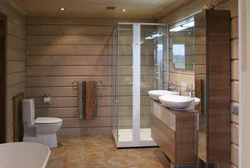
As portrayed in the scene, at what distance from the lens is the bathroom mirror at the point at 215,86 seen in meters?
2.62

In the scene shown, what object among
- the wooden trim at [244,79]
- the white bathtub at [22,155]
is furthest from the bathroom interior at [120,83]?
the wooden trim at [244,79]

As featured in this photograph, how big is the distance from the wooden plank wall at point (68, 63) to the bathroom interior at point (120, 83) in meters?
0.02

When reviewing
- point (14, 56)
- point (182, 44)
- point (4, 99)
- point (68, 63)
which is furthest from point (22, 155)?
point (68, 63)

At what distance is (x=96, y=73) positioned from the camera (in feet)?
17.0

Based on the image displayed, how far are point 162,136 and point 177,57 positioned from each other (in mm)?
1280

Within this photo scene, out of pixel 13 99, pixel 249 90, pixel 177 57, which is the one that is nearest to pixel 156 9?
pixel 177 57

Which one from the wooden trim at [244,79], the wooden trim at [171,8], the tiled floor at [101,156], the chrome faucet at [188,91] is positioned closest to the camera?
the wooden trim at [244,79]

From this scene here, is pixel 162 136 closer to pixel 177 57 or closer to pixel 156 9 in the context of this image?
pixel 177 57

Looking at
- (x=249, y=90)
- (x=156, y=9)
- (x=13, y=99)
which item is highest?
(x=156, y=9)

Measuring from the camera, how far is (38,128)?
4.48m

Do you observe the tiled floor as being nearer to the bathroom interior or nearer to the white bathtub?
the bathroom interior

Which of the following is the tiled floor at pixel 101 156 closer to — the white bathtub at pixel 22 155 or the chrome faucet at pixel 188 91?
the chrome faucet at pixel 188 91

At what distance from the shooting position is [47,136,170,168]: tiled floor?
3.71 metres

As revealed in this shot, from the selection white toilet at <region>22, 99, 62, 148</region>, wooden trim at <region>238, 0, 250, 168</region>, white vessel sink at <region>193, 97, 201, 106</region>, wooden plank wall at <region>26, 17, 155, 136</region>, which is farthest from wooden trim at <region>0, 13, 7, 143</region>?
wooden trim at <region>238, 0, 250, 168</region>
